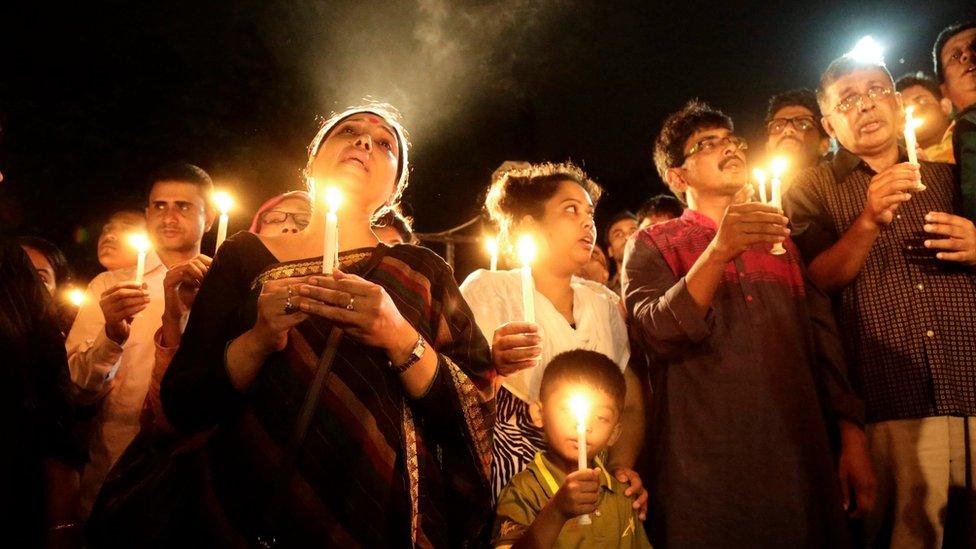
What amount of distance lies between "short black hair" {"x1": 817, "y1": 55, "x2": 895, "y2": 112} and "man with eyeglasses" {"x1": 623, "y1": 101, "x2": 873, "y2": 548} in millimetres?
1066

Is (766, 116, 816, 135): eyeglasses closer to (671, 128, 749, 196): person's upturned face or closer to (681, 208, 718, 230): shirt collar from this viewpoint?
(671, 128, 749, 196): person's upturned face

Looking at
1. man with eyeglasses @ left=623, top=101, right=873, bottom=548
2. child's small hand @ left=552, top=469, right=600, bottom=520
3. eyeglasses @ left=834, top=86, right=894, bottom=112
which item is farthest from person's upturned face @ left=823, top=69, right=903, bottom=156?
child's small hand @ left=552, top=469, right=600, bottom=520

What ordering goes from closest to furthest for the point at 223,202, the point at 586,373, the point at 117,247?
the point at 586,373, the point at 223,202, the point at 117,247

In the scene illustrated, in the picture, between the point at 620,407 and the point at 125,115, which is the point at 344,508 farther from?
the point at 125,115

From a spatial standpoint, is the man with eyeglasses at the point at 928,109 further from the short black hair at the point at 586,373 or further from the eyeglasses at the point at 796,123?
the short black hair at the point at 586,373

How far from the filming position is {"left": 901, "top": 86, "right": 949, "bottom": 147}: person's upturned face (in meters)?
4.71

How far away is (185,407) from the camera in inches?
72.2

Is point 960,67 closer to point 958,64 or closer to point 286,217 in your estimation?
point 958,64

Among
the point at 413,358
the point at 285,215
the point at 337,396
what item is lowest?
the point at 337,396

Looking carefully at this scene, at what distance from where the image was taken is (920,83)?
489cm

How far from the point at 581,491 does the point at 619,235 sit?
4593 millimetres

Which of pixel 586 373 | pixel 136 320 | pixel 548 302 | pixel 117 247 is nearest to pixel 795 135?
pixel 548 302

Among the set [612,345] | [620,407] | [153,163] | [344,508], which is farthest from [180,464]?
[153,163]

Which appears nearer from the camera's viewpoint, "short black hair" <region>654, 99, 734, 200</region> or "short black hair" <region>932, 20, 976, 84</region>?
"short black hair" <region>654, 99, 734, 200</region>
